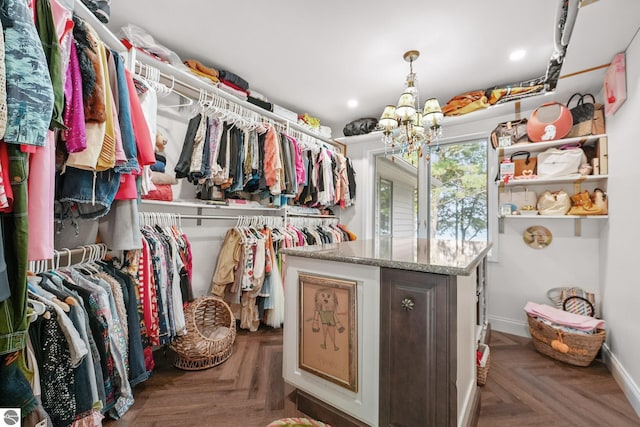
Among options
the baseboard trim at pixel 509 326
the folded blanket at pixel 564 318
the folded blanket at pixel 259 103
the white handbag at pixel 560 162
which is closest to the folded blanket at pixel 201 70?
the folded blanket at pixel 259 103

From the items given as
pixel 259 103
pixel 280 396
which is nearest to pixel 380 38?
pixel 259 103

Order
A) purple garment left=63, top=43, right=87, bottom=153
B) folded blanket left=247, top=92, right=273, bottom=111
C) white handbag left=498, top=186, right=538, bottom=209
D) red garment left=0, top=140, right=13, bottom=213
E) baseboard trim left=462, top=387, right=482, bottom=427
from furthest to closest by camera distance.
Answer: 1. folded blanket left=247, top=92, right=273, bottom=111
2. white handbag left=498, top=186, right=538, bottom=209
3. baseboard trim left=462, top=387, right=482, bottom=427
4. purple garment left=63, top=43, right=87, bottom=153
5. red garment left=0, top=140, right=13, bottom=213

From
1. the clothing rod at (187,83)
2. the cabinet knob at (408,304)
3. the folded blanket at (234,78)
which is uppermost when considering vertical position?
the folded blanket at (234,78)

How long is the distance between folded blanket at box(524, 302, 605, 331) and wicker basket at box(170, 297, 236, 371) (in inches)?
104

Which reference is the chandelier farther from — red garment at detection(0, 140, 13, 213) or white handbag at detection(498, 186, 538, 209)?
red garment at detection(0, 140, 13, 213)

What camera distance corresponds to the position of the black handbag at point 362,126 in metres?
3.69

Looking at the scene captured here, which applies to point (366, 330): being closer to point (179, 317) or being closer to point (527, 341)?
point (179, 317)

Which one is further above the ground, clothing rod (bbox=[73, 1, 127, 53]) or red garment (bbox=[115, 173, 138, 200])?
clothing rod (bbox=[73, 1, 127, 53])

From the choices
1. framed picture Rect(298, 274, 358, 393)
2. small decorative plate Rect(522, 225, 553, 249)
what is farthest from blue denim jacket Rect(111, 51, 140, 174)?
small decorative plate Rect(522, 225, 553, 249)

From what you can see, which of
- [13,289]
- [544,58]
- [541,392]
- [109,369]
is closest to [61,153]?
[13,289]

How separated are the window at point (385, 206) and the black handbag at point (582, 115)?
Answer: 87.8 inches

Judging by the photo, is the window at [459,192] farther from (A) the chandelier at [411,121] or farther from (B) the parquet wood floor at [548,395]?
(B) the parquet wood floor at [548,395]

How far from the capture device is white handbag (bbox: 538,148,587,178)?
2393mm

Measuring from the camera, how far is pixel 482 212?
10.5 ft
